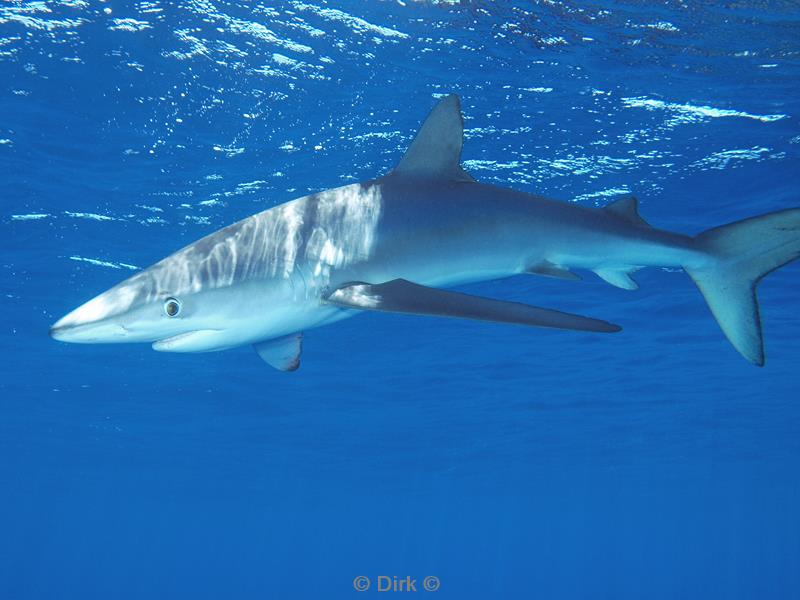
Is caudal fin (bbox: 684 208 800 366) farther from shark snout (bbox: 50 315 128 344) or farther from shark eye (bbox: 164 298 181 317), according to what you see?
shark snout (bbox: 50 315 128 344)

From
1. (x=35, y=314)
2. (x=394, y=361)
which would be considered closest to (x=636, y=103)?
(x=394, y=361)

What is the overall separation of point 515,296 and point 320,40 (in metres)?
10.3

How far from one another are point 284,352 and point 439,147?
6.53ft

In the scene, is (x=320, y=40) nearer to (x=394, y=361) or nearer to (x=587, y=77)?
(x=587, y=77)

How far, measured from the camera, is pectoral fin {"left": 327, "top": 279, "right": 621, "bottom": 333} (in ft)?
11.5

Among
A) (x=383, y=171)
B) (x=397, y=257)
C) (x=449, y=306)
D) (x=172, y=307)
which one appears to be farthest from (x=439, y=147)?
(x=383, y=171)

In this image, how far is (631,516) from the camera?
93.4 meters

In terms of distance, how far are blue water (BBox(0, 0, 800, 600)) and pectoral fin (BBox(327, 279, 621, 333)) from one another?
18.7 feet

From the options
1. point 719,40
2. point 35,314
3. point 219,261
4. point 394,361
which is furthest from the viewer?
point 394,361

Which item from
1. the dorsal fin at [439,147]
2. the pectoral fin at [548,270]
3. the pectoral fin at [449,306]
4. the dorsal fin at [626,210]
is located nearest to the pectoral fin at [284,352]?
the pectoral fin at [449,306]

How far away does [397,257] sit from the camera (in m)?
4.69

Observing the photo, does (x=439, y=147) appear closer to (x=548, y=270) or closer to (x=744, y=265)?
(x=548, y=270)

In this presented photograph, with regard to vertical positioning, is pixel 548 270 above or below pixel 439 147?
below

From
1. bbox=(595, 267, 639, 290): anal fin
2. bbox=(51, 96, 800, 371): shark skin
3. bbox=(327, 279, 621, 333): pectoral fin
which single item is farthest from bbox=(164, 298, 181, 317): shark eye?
bbox=(595, 267, 639, 290): anal fin
